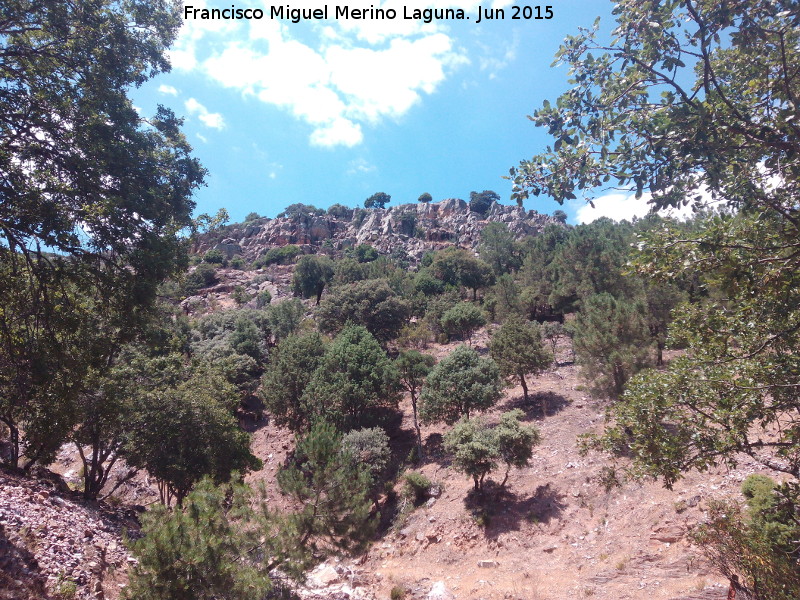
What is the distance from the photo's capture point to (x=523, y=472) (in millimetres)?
16859

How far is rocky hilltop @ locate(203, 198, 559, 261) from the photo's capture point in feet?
279

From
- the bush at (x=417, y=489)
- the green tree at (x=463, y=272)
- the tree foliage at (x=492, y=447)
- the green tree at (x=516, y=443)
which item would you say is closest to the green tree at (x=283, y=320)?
the green tree at (x=463, y=272)

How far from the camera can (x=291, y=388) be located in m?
24.0

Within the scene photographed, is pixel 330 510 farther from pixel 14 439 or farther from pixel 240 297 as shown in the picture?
pixel 240 297

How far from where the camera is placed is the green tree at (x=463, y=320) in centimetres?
3294

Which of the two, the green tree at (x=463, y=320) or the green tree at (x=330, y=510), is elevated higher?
the green tree at (x=463, y=320)

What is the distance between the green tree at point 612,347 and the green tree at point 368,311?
17.6m

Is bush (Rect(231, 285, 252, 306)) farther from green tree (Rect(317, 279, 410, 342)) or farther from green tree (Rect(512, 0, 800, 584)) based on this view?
green tree (Rect(512, 0, 800, 584))

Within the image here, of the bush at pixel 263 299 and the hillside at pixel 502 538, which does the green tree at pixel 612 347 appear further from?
the bush at pixel 263 299

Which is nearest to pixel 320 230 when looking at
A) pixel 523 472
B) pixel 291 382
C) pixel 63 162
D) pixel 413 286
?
pixel 413 286

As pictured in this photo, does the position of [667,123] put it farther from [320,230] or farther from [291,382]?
[320,230]

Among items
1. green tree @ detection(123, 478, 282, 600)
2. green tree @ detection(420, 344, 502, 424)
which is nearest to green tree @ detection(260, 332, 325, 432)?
green tree @ detection(420, 344, 502, 424)

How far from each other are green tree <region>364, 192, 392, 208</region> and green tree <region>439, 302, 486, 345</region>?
8344cm

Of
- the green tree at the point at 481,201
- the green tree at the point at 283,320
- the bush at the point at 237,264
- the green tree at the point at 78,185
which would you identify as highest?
the green tree at the point at 481,201
